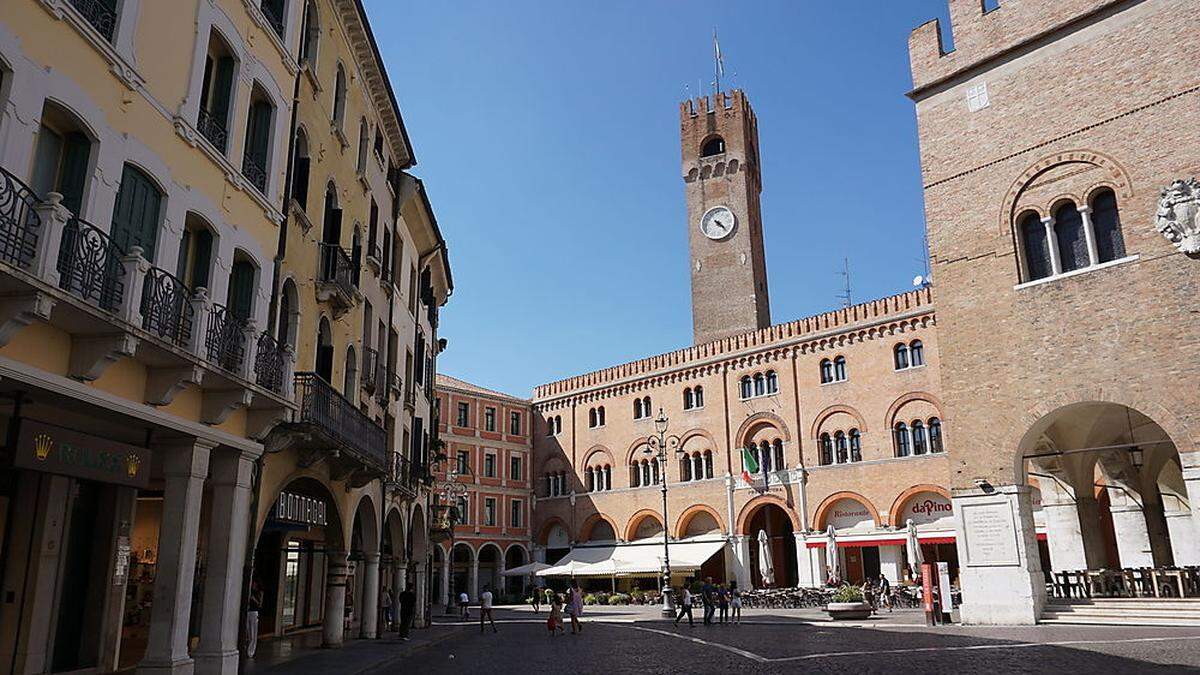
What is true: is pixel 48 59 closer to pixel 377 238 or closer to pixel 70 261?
pixel 70 261

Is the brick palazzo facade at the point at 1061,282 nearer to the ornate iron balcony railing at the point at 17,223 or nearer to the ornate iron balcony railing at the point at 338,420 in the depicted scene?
the ornate iron balcony railing at the point at 338,420

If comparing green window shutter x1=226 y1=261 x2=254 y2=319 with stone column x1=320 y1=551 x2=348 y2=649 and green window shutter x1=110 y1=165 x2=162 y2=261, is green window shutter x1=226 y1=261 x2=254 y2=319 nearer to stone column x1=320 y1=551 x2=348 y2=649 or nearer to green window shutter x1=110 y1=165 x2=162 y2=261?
green window shutter x1=110 y1=165 x2=162 y2=261

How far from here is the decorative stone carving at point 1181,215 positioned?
1784 centimetres

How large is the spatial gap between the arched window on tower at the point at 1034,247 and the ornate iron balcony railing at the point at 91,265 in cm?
1920

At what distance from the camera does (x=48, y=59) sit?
8234 millimetres

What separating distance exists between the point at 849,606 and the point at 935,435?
13.1 m

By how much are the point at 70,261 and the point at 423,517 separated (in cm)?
2047

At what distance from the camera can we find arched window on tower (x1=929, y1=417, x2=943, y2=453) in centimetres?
3600

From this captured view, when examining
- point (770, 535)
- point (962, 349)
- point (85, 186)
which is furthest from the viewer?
point (770, 535)

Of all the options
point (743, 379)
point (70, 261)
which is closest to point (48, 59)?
point (70, 261)

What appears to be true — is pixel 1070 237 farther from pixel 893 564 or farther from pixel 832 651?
pixel 893 564

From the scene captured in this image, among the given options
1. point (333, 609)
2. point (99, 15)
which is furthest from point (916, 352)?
point (99, 15)

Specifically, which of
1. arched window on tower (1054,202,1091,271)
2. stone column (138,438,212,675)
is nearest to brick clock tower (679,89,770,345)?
arched window on tower (1054,202,1091,271)

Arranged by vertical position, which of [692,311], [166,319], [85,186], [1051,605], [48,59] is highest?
A: [692,311]
